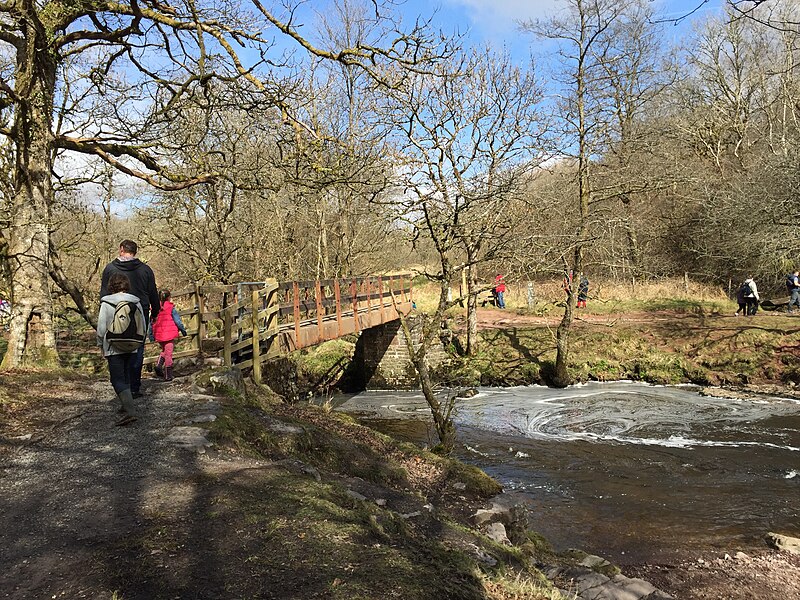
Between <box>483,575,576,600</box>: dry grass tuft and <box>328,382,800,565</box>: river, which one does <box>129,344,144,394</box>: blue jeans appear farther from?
<box>328,382,800,565</box>: river

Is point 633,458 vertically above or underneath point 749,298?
underneath

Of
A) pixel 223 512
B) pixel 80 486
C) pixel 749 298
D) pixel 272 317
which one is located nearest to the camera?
pixel 223 512

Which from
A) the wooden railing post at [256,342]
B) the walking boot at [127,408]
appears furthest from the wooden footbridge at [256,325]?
the walking boot at [127,408]

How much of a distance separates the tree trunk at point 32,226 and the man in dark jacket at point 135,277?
330 cm

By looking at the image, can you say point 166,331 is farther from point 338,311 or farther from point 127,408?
point 338,311

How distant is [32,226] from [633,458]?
1070cm

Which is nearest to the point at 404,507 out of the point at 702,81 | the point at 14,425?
the point at 14,425

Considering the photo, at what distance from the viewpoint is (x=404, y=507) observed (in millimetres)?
5090

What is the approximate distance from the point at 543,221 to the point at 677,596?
11001mm

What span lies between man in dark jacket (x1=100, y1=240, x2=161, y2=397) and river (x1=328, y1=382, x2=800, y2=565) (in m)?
5.36

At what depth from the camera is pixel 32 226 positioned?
344 inches

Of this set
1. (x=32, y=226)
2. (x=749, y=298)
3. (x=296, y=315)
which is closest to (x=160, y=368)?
(x=296, y=315)

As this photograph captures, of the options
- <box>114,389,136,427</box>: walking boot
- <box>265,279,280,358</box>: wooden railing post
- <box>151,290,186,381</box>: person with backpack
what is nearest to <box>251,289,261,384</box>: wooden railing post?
<box>265,279,280,358</box>: wooden railing post

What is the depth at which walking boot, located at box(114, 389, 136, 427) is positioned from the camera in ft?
19.4
